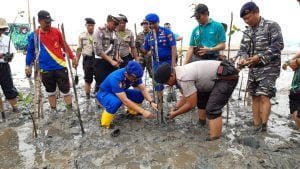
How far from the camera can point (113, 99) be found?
17.5ft

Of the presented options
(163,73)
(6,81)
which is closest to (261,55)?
(163,73)

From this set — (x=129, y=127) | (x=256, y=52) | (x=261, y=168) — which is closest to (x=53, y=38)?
(x=129, y=127)

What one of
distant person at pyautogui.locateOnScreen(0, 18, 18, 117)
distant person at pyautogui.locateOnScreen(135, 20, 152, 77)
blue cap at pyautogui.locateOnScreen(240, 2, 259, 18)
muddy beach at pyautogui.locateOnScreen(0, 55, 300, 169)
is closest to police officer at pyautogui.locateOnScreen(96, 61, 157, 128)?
muddy beach at pyautogui.locateOnScreen(0, 55, 300, 169)

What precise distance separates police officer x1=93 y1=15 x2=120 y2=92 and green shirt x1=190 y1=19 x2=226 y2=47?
161 cm

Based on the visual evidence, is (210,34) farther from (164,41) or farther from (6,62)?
(6,62)

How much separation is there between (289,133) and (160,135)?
200 centimetres

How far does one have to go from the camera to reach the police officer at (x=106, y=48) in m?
6.23

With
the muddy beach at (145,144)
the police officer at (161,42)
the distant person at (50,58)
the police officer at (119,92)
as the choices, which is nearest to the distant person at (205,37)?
the police officer at (161,42)

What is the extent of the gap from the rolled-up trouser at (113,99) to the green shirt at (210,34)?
1.47 metres

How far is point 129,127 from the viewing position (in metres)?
5.32

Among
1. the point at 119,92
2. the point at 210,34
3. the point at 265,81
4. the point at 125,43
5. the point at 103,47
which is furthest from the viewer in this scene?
the point at 125,43

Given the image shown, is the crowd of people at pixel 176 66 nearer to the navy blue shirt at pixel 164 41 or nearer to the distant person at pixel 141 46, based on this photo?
the navy blue shirt at pixel 164 41

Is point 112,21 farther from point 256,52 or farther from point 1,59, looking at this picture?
point 256,52

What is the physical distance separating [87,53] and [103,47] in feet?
4.62
